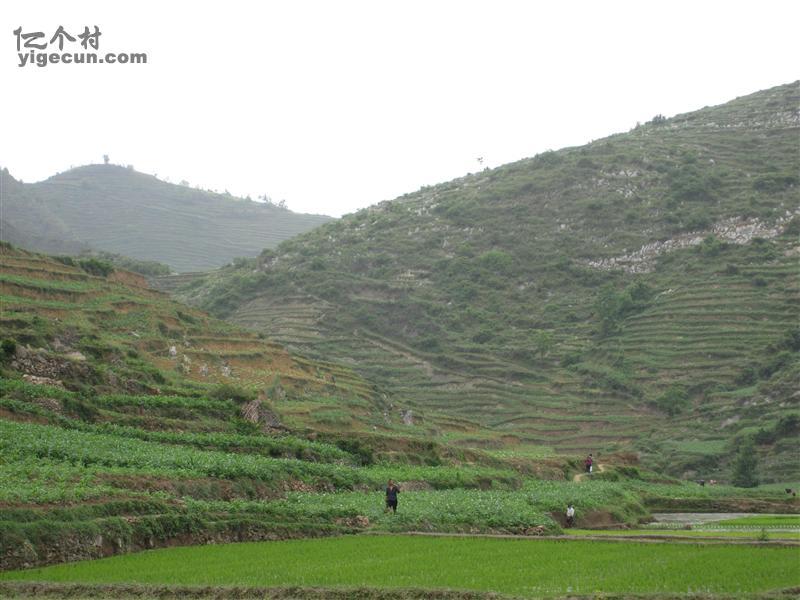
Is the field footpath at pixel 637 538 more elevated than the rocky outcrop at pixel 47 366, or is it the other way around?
the rocky outcrop at pixel 47 366

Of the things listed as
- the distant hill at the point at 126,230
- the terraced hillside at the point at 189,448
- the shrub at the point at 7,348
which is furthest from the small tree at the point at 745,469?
the distant hill at the point at 126,230

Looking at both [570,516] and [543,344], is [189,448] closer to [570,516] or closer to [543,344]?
[570,516]

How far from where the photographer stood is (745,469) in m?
54.2

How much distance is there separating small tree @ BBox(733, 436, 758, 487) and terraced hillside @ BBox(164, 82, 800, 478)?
5.04 feet

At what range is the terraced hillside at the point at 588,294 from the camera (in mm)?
68375

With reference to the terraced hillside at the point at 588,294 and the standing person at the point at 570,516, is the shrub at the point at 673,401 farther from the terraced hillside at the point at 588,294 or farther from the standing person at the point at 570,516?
the standing person at the point at 570,516

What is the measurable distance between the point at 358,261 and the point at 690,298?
37.5 metres

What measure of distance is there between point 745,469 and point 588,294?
39.4 meters

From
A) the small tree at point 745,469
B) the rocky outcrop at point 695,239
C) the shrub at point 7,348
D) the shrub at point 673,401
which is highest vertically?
the rocky outcrop at point 695,239

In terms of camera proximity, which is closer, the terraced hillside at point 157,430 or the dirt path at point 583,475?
the terraced hillside at point 157,430

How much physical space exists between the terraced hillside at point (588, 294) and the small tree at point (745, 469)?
60.4 inches

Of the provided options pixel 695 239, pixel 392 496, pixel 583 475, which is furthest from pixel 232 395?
pixel 695 239

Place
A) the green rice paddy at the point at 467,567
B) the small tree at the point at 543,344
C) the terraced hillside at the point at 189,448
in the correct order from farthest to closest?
the small tree at the point at 543,344, the terraced hillside at the point at 189,448, the green rice paddy at the point at 467,567

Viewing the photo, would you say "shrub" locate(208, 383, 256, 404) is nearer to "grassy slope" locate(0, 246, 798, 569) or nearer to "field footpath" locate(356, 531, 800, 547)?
"grassy slope" locate(0, 246, 798, 569)
